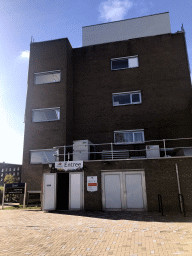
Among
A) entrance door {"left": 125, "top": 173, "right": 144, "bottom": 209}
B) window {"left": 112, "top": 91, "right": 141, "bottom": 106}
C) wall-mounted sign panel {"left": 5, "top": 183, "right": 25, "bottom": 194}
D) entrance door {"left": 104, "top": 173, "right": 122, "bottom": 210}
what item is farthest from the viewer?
window {"left": 112, "top": 91, "right": 141, "bottom": 106}

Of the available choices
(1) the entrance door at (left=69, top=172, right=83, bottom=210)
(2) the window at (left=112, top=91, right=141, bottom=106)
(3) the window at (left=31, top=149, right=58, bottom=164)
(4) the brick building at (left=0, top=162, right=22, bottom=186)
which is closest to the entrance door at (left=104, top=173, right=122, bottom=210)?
(1) the entrance door at (left=69, top=172, right=83, bottom=210)

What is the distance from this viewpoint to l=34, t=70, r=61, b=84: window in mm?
18344

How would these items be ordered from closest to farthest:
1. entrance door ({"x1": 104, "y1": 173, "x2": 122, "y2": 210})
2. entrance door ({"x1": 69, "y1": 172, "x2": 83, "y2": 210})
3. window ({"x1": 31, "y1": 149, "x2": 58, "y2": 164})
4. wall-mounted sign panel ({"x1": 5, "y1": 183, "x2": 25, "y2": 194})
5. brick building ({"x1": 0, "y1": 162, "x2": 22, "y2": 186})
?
entrance door ({"x1": 104, "y1": 173, "x2": 122, "y2": 210}) < entrance door ({"x1": 69, "y1": 172, "x2": 83, "y2": 210}) < wall-mounted sign panel ({"x1": 5, "y1": 183, "x2": 25, "y2": 194}) < window ({"x1": 31, "y1": 149, "x2": 58, "y2": 164}) < brick building ({"x1": 0, "y1": 162, "x2": 22, "y2": 186})

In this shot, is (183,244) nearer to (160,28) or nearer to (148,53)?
(148,53)

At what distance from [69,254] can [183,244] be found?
3089mm

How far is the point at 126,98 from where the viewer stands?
17906 millimetres

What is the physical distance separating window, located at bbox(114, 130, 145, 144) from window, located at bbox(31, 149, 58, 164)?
491cm

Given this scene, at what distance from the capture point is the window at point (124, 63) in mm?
18453

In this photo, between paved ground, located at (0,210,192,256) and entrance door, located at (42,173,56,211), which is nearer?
paved ground, located at (0,210,192,256)

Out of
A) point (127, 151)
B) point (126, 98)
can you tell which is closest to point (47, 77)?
point (126, 98)

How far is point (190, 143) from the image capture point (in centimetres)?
1602

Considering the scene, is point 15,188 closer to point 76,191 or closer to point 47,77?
point 76,191

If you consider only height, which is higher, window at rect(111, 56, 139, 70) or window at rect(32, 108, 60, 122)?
window at rect(111, 56, 139, 70)

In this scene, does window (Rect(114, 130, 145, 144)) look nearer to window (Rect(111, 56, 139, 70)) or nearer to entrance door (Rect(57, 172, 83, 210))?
entrance door (Rect(57, 172, 83, 210))
